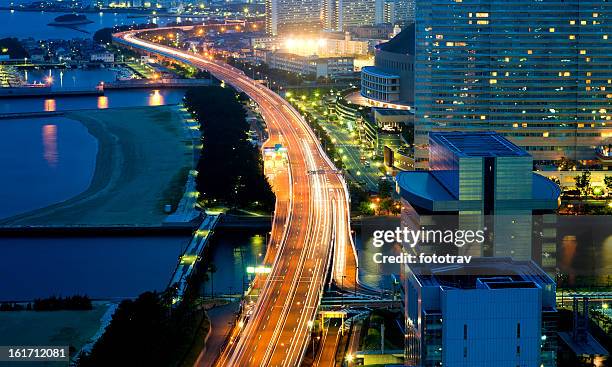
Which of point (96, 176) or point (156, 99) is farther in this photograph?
point (156, 99)

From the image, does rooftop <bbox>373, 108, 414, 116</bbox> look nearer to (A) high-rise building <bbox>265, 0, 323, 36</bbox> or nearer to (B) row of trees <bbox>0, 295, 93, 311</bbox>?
(B) row of trees <bbox>0, 295, 93, 311</bbox>

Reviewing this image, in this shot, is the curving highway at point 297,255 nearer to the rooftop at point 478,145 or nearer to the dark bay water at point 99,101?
the rooftop at point 478,145

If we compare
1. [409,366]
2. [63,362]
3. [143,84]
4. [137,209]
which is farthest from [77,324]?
[143,84]

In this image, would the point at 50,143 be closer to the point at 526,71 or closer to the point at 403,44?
the point at 403,44

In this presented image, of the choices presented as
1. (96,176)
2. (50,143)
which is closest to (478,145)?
(96,176)

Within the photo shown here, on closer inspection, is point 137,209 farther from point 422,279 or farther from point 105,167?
point 422,279
